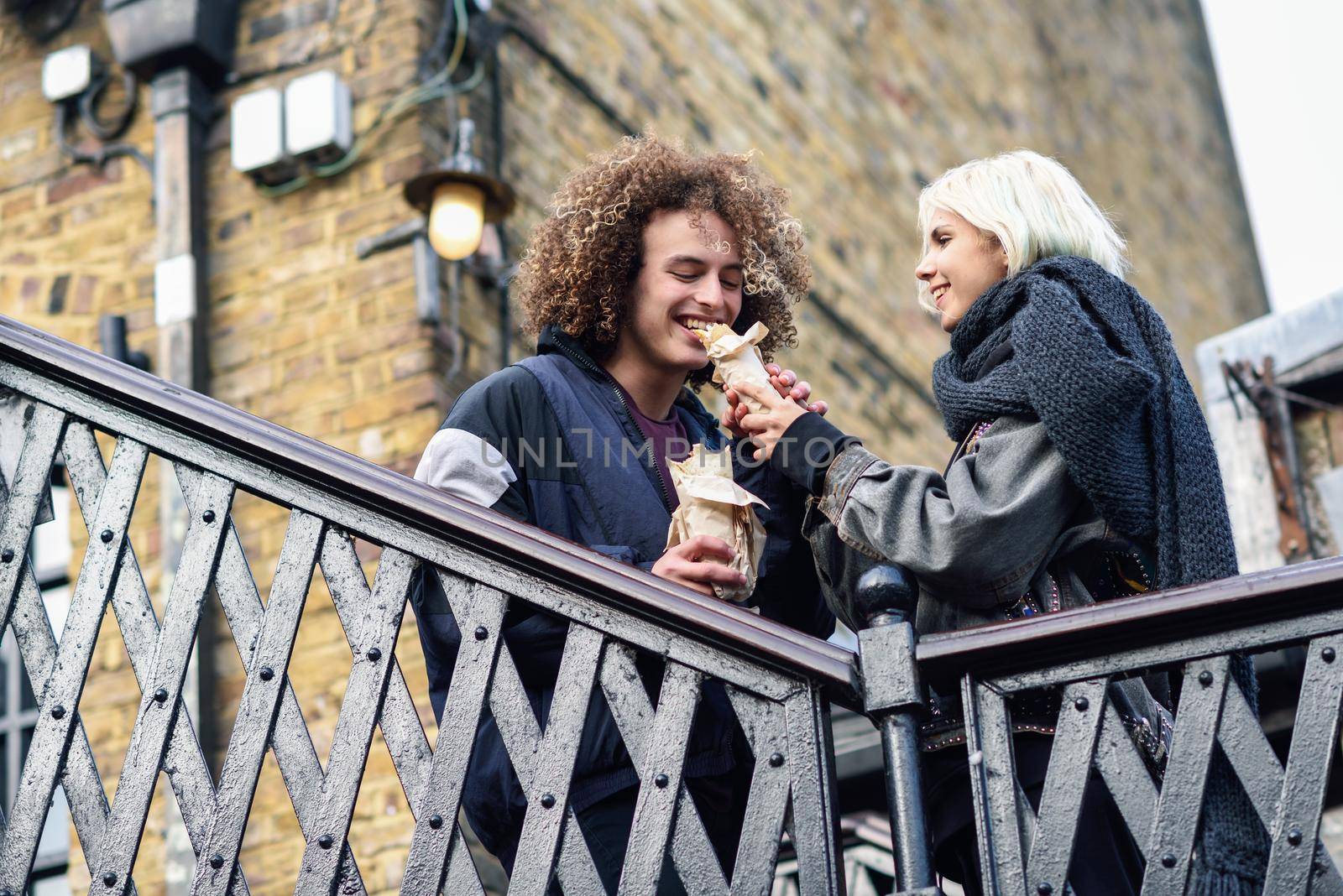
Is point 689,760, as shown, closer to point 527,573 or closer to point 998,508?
point 527,573

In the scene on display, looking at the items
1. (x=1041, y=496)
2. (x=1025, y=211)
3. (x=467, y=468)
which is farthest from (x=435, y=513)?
(x=1025, y=211)

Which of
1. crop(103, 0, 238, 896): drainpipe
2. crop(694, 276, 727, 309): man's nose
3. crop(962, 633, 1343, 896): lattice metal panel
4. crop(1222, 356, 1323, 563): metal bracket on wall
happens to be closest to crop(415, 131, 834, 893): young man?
crop(694, 276, 727, 309): man's nose

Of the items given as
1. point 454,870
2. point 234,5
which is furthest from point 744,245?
point 234,5

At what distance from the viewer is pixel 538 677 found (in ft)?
9.37

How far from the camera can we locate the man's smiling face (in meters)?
3.40

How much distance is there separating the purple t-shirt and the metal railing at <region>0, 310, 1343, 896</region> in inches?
22.2

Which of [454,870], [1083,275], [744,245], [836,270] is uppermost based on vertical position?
[836,270]

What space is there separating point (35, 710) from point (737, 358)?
420cm

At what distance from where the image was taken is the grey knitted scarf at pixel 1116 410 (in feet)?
8.80

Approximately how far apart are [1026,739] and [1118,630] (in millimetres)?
324

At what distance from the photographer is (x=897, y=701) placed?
2434mm

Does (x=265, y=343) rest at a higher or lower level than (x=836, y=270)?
lower

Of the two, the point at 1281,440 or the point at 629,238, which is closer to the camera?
the point at 629,238

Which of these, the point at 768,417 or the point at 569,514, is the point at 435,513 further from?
the point at 768,417
